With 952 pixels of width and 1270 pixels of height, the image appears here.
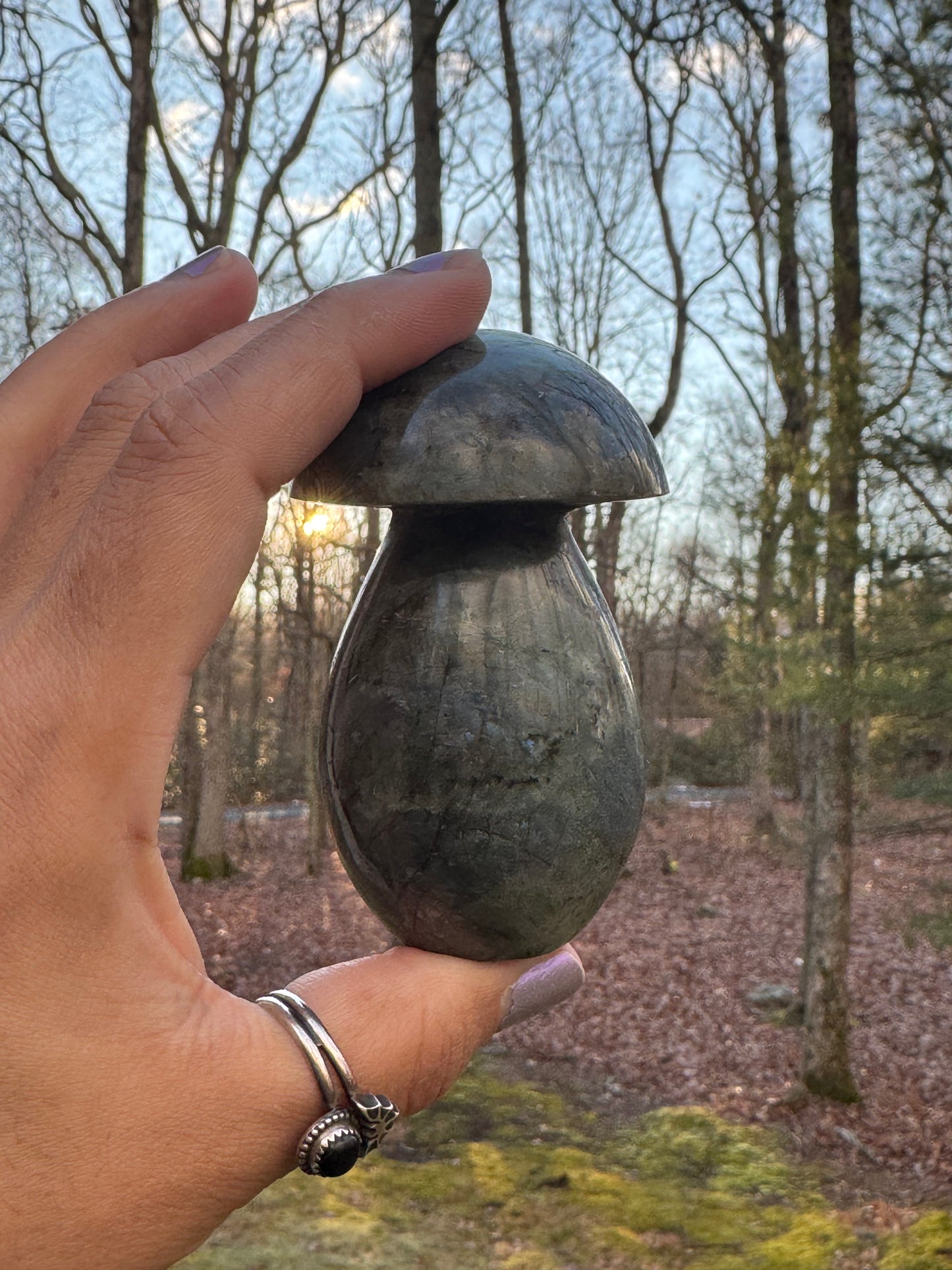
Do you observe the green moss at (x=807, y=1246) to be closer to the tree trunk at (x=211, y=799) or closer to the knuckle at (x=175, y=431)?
the knuckle at (x=175, y=431)

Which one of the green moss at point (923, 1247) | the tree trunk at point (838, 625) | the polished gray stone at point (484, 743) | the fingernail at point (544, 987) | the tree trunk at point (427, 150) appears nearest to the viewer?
the polished gray stone at point (484, 743)

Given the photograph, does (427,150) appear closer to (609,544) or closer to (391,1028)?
(391,1028)

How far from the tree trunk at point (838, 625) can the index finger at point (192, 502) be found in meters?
7.26

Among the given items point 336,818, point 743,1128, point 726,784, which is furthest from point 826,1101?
point 726,784

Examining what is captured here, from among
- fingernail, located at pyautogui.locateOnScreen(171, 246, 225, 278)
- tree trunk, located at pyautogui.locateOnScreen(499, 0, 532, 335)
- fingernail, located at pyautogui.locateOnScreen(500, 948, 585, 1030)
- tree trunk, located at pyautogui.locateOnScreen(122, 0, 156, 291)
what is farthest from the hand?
tree trunk, located at pyautogui.locateOnScreen(499, 0, 532, 335)

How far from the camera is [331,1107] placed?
155cm

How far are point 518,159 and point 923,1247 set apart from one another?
10.7m

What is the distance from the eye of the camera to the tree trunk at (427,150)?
662 centimetres

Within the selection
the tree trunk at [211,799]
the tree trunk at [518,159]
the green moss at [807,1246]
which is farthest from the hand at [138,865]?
the tree trunk at [211,799]

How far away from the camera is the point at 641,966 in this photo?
11.7m

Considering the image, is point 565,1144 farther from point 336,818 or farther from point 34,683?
point 34,683

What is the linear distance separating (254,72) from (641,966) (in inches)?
430

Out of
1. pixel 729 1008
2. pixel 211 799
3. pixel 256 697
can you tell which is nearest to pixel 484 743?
pixel 729 1008

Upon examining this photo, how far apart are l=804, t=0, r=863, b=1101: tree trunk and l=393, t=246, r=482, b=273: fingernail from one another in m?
6.96
